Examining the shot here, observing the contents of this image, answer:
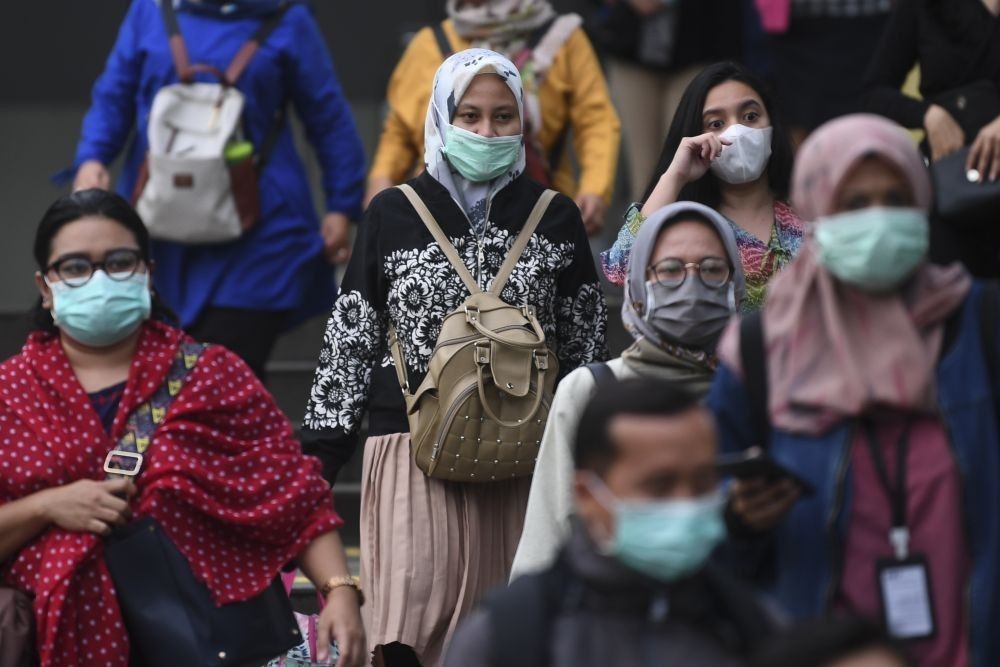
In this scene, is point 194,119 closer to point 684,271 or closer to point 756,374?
point 684,271

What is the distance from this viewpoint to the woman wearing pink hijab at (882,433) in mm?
3836

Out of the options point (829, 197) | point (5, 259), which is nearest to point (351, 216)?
point (5, 259)

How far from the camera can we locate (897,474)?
152 inches

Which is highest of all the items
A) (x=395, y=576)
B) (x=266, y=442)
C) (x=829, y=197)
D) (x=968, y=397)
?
(x=829, y=197)

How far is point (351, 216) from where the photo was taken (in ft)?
24.7

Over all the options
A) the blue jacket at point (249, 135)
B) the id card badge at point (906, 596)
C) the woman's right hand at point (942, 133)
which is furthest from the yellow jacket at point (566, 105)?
the id card badge at point (906, 596)

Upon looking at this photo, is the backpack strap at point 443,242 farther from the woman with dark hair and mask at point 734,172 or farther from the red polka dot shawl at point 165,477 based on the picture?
the red polka dot shawl at point 165,477

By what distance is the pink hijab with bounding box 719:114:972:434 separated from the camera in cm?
384

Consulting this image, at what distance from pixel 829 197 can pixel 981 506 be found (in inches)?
24.6

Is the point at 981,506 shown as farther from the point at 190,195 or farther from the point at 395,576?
the point at 190,195

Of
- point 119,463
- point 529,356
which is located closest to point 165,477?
point 119,463

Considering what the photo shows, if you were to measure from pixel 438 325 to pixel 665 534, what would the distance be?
2217 millimetres

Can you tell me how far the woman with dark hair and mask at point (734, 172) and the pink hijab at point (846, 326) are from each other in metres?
1.35

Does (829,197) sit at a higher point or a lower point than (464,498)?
higher
